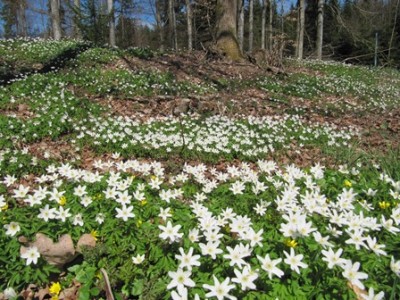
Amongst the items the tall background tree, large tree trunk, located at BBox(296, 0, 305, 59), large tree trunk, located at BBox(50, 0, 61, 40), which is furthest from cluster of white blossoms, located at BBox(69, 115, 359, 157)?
large tree trunk, located at BBox(296, 0, 305, 59)

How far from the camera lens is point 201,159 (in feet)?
20.2

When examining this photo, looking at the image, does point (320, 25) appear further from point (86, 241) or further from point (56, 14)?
point (86, 241)

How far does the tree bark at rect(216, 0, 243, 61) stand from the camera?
14.2m

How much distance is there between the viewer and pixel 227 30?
14289 millimetres

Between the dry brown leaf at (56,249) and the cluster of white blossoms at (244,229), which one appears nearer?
the cluster of white blossoms at (244,229)

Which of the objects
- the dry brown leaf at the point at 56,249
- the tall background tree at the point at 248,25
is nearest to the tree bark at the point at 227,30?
the tall background tree at the point at 248,25

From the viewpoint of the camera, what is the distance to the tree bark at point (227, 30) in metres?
14.2

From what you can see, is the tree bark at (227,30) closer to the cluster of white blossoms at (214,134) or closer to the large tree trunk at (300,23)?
the cluster of white blossoms at (214,134)

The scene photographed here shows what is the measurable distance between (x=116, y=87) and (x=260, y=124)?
14.9ft

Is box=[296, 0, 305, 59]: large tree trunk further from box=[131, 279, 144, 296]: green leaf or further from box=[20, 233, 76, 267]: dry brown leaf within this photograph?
box=[131, 279, 144, 296]: green leaf

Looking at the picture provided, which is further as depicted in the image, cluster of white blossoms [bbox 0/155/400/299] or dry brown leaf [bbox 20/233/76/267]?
dry brown leaf [bbox 20/233/76/267]

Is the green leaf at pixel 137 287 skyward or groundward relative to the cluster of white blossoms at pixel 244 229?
groundward

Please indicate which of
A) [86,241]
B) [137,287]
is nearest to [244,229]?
[137,287]

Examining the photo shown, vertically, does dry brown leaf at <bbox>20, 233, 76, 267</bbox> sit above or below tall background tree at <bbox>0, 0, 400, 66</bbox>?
below
